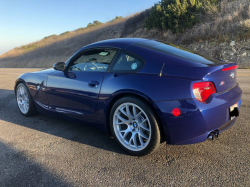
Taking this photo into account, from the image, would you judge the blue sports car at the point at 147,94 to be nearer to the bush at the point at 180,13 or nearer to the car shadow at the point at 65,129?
the car shadow at the point at 65,129

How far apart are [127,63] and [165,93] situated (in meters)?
0.78

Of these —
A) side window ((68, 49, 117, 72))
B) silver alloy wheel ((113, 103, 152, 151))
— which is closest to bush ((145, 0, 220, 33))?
side window ((68, 49, 117, 72))

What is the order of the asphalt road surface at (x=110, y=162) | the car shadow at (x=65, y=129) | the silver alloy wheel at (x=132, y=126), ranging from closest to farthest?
the asphalt road surface at (x=110, y=162)
the silver alloy wheel at (x=132, y=126)
the car shadow at (x=65, y=129)

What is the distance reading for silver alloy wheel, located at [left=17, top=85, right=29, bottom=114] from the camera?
14.6 feet

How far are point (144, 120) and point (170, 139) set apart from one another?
1.26ft

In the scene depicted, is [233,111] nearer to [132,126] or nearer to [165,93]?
[165,93]

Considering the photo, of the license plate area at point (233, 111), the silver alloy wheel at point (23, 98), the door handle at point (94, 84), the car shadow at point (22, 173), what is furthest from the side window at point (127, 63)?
the silver alloy wheel at point (23, 98)

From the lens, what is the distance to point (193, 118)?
7.52 ft

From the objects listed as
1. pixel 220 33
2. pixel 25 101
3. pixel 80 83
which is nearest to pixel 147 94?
pixel 80 83

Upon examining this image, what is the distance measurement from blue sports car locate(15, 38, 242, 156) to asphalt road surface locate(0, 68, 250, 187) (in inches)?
10.5

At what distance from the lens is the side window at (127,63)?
2.79 metres

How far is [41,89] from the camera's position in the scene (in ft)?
13.0

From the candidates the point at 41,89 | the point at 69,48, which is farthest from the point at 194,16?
the point at 69,48

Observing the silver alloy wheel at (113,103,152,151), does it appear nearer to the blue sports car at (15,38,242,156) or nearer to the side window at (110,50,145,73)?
the blue sports car at (15,38,242,156)
